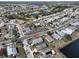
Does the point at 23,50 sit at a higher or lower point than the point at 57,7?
lower

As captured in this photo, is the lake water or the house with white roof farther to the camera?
the lake water

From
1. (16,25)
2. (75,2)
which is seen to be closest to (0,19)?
(16,25)

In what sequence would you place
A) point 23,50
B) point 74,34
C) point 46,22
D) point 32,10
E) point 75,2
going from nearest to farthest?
1. point 23,50
2. point 74,34
3. point 46,22
4. point 32,10
5. point 75,2

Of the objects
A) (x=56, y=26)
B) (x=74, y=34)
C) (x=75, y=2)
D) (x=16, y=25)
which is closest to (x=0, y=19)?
(x=16, y=25)

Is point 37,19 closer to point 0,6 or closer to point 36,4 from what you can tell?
point 36,4

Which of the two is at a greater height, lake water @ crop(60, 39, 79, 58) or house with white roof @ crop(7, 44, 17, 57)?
house with white roof @ crop(7, 44, 17, 57)

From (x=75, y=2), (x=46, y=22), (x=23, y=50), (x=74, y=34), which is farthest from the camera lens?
(x=75, y=2)

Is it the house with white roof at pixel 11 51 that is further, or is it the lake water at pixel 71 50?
the lake water at pixel 71 50

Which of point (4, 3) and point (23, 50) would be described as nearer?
point (23, 50)

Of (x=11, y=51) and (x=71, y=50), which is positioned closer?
(x=11, y=51)

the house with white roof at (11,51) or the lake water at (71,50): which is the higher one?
the house with white roof at (11,51)
